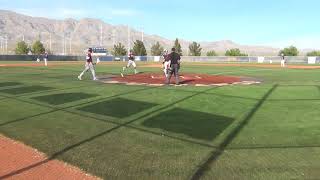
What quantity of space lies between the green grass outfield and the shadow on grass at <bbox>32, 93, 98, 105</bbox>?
0.04 meters

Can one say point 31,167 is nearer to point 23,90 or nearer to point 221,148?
point 221,148

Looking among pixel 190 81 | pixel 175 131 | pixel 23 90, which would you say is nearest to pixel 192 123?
pixel 175 131

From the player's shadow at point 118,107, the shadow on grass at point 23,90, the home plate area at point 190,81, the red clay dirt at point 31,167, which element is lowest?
the red clay dirt at point 31,167

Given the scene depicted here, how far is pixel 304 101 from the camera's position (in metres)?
13.9

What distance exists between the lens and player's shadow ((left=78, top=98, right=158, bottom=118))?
12.1 metres

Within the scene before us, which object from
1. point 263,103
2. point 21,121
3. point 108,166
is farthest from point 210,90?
point 108,166

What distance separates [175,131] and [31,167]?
11.8 ft

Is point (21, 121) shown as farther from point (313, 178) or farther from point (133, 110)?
point (313, 178)

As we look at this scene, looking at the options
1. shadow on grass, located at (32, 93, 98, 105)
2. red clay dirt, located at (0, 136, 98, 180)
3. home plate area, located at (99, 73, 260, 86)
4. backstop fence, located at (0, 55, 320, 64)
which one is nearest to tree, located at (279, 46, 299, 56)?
backstop fence, located at (0, 55, 320, 64)

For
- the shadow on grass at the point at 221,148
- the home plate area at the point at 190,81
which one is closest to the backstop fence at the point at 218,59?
the home plate area at the point at 190,81

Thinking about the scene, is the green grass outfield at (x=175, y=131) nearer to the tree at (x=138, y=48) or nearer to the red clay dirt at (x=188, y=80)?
the red clay dirt at (x=188, y=80)

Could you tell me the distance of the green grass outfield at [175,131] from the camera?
23.0ft

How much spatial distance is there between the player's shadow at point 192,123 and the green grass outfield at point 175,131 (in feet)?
0.07

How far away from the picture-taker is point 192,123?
417 inches
